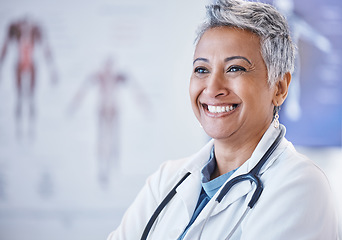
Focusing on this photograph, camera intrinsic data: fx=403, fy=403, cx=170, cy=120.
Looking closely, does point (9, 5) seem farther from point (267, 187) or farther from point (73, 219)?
point (267, 187)

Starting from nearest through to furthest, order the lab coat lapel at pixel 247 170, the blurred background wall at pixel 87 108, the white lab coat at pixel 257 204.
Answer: the white lab coat at pixel 257 204 < the lab coat lapel at pixel 247 170 < the blurred background wall at pixel 87 108

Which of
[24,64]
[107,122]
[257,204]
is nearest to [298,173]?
[257,204]

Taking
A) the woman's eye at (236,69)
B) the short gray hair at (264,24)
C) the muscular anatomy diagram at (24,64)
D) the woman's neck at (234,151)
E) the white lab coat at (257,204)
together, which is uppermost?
the muscular anatomy diagram at (24,64)

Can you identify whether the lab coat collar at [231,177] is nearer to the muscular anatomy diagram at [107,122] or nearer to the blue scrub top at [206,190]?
the blue scrub top at [206,190]

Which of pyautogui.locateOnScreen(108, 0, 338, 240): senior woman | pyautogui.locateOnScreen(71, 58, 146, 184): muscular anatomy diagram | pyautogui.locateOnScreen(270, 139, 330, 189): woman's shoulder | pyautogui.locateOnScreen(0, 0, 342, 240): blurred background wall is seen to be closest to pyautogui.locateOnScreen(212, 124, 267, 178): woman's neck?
pyautogui.locateOnScreen(108, 0, 338, 240): senior woman

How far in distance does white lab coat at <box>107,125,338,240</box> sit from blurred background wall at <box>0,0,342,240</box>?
1.10 meters

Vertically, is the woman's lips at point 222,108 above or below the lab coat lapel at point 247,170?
above

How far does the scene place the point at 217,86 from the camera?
1058 mm

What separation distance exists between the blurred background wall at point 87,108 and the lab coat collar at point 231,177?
111cm

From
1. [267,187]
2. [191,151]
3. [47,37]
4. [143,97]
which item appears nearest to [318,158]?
[191,151]

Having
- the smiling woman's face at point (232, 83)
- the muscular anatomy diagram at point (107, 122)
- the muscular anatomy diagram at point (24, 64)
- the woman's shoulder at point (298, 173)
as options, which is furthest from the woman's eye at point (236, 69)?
the muscular anatomy diagram at point (24, 64)

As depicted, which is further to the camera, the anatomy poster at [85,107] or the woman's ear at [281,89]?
the anatomy poster at [85,107]

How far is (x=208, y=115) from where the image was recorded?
3.71 feet

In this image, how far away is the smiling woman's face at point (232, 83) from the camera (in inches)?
41.0
